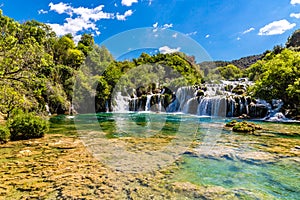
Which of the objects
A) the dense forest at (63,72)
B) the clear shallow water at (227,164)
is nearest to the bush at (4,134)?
the dense forest at (63,72)

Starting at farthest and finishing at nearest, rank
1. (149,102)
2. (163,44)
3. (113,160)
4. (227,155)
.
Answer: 1. (149,102)
2. (163,44)
3. (227,155)
4. (113,160)

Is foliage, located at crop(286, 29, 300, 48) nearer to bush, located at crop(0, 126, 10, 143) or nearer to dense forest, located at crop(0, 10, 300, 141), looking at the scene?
dense forest, located at crop(0, 10, 300, 141)

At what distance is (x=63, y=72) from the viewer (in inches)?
1422

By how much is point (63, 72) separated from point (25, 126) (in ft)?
94.6

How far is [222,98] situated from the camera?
27266mm

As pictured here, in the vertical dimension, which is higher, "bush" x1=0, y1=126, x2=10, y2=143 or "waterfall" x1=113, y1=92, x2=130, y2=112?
"waterfall" x1=113, y1=92, x2=130, y2=112

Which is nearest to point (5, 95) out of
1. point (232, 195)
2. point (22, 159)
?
point (22, 159)

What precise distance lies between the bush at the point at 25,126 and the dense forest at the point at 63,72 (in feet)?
1.56

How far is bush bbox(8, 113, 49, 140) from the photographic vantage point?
9547 millimetres

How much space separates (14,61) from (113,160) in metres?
4.63

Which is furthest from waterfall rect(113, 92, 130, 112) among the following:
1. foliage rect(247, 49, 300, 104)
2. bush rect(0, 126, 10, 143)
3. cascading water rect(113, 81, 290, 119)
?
bush rect(0, 126, 10, 143)

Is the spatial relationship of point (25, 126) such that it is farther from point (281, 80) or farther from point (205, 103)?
point (281, 80)

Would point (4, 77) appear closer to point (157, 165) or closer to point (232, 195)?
point (157, 165)

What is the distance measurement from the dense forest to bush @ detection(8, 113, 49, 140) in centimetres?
47
